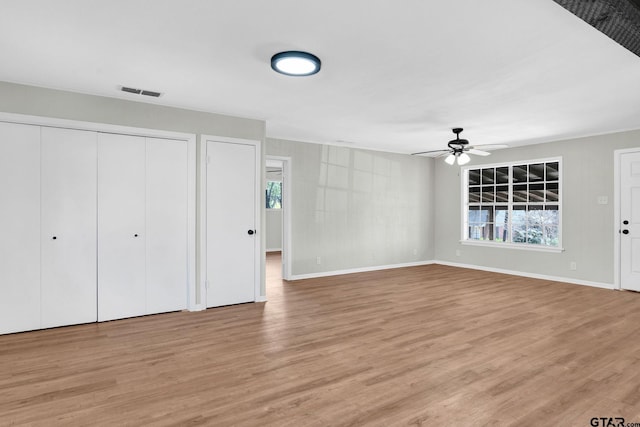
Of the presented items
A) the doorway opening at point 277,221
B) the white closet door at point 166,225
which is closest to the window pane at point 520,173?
the doorway opening at point 277,221

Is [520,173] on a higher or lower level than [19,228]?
higher

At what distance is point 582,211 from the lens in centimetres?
612

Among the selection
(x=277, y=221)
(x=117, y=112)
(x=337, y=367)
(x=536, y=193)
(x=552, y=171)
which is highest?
(x=117, y=112)

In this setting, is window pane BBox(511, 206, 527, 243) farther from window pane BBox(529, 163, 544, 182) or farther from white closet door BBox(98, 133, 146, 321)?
white closet door BBox(98, 133, 146, 321)

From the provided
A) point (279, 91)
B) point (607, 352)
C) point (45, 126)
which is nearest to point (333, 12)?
point (279, 91)

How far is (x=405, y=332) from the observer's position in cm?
368

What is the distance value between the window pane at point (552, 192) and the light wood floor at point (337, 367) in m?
2.28

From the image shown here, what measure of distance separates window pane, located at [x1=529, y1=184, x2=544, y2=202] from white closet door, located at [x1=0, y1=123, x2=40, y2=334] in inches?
299

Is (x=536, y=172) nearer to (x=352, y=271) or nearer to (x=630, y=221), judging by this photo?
(x=630, y=221)

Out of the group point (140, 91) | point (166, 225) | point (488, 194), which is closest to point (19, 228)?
point (166, 225)

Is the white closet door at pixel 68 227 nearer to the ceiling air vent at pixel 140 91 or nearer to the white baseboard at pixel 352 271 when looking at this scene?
the ceiling air vent at pixel 140 91

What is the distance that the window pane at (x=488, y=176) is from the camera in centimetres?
751

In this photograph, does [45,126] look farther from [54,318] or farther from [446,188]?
[446,188]

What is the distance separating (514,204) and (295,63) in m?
5.88
